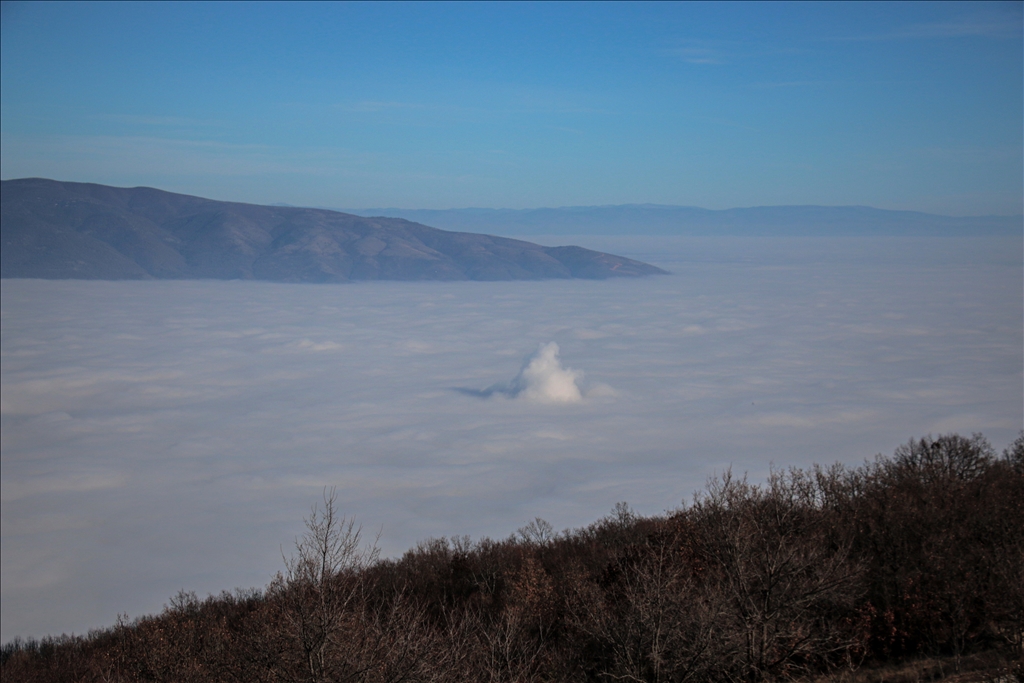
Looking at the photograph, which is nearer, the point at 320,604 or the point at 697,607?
the point at 320,604

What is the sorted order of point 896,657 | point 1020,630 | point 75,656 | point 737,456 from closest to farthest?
point 1020,630
point 896,657
point 75,656
point 737,456

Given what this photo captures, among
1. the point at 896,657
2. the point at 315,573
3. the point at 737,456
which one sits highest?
the point at 315,573

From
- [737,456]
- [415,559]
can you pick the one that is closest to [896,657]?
[415,559]

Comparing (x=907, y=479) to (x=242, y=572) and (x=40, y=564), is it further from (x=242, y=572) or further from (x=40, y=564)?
(x=40, y=564)

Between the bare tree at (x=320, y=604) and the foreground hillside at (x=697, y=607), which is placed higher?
the bare tree at (x=320, y=604)

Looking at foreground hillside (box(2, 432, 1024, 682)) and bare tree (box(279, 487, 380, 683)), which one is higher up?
bare tree (box(279, 487, 380, 683))

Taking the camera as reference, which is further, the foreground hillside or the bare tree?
the foreground hillside

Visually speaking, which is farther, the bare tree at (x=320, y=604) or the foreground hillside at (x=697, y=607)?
the foreground hillside at (x=697, y=607)

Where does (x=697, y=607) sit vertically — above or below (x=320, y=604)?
below
